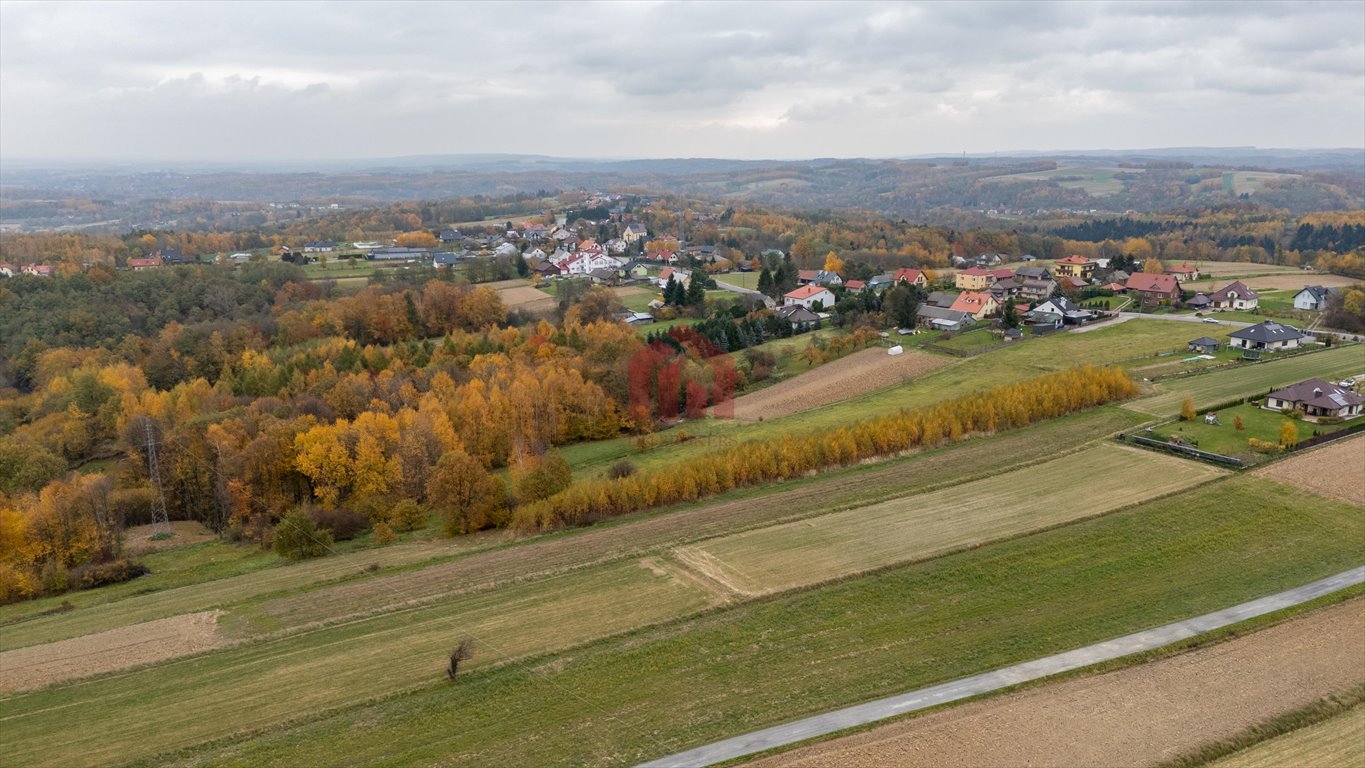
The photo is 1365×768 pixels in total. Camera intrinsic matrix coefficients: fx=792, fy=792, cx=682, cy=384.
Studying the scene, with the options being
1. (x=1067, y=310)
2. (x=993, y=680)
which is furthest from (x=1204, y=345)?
(x=993, y=680)

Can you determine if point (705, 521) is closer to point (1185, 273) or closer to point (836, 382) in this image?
point (836, 382)

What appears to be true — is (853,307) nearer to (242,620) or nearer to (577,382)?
(577,382)

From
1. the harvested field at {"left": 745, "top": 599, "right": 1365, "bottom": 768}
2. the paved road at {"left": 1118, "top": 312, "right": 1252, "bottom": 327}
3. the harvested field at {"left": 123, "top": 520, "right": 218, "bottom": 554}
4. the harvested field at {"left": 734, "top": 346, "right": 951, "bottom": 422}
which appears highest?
the paved road at {"left": 1118, "top": 312, "right": 1252, "bottom": 327}

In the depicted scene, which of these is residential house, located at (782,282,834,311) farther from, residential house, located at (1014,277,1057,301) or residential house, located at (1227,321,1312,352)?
residential house, located at (1227,321,1312,352)

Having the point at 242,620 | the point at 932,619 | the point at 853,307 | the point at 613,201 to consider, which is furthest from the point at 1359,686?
the point at 613,201

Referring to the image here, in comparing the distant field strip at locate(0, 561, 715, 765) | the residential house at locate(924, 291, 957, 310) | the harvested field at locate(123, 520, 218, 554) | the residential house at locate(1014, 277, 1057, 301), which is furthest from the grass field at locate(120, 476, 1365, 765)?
the residential house at locate(1014, 277, 1057, 301)

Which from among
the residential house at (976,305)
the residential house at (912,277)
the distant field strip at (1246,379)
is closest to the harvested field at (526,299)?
the residential house at (912,277)

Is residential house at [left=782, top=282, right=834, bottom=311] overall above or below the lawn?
above
